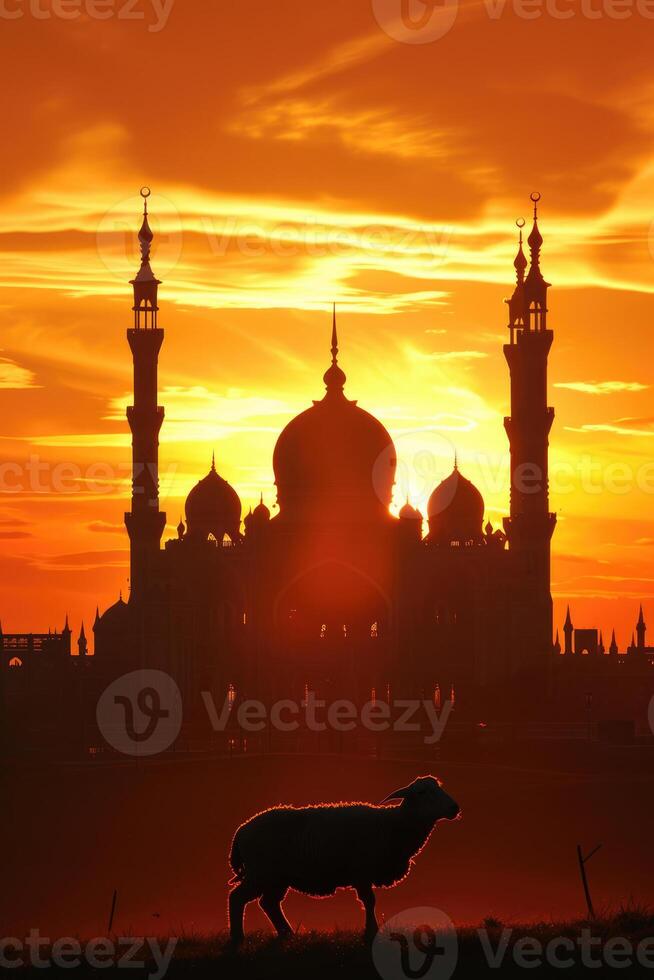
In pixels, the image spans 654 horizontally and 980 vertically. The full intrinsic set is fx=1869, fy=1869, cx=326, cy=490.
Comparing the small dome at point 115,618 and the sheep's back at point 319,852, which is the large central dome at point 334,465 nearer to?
the small dome at point 115,618

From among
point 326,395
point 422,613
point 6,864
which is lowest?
point 6,864

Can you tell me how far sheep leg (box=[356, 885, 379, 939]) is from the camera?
1178cm

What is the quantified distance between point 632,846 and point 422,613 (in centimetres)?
3157

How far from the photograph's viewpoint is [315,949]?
1148 cm

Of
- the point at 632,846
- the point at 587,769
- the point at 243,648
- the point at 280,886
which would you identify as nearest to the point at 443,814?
the point at 280,886

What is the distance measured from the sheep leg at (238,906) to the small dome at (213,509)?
150ft

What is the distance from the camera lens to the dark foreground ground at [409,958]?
1125 cm

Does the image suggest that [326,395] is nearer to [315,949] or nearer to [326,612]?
[326,612]

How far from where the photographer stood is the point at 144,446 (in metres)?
52.1

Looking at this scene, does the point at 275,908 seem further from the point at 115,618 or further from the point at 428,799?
the point at 115,618

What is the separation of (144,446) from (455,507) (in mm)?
10771

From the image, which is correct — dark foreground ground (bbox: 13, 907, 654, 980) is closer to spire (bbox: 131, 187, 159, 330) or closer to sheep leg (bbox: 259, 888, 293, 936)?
sheep leg (bbox: 259, 888, 293, 936)

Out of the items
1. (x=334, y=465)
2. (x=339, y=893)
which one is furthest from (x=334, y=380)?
(x=339, y=893)

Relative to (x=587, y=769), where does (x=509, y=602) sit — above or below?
above
